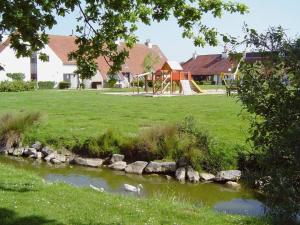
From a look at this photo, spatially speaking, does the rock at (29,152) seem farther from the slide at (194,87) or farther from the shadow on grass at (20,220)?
the slide at (194,87)

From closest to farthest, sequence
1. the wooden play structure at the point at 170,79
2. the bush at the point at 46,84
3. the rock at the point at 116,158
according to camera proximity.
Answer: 1. the rock at the point at 116,158
2. the wooden play structure at the point at 170,79
3. the bush at the point at 46,84

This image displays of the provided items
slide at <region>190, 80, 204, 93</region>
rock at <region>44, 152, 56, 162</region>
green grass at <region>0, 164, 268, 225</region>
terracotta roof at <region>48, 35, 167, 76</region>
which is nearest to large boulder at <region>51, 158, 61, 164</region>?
rock at <region>44, 152, 56, 162</region>

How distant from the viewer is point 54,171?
14.8 meters

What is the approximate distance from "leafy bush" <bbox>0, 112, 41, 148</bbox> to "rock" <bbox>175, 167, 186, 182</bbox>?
6.81 metres

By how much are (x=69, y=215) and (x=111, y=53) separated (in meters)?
Result: 2.57

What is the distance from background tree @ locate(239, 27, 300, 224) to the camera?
4.40m

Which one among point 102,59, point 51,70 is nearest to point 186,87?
point 102,59

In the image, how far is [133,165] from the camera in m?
14.6

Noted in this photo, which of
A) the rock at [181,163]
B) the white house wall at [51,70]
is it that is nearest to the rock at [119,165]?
the rock at [181,163]

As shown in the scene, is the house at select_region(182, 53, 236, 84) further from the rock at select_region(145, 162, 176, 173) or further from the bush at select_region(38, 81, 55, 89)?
the rock at select_region(145, 162, 176, 173)

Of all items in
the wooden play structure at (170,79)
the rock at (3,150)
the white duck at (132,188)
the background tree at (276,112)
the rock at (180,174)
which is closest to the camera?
the background tree at (276,112)

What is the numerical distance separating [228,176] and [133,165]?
3011mm

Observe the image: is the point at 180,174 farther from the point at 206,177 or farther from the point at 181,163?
the point at 206,177

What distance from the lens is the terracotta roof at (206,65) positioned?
81562mm
